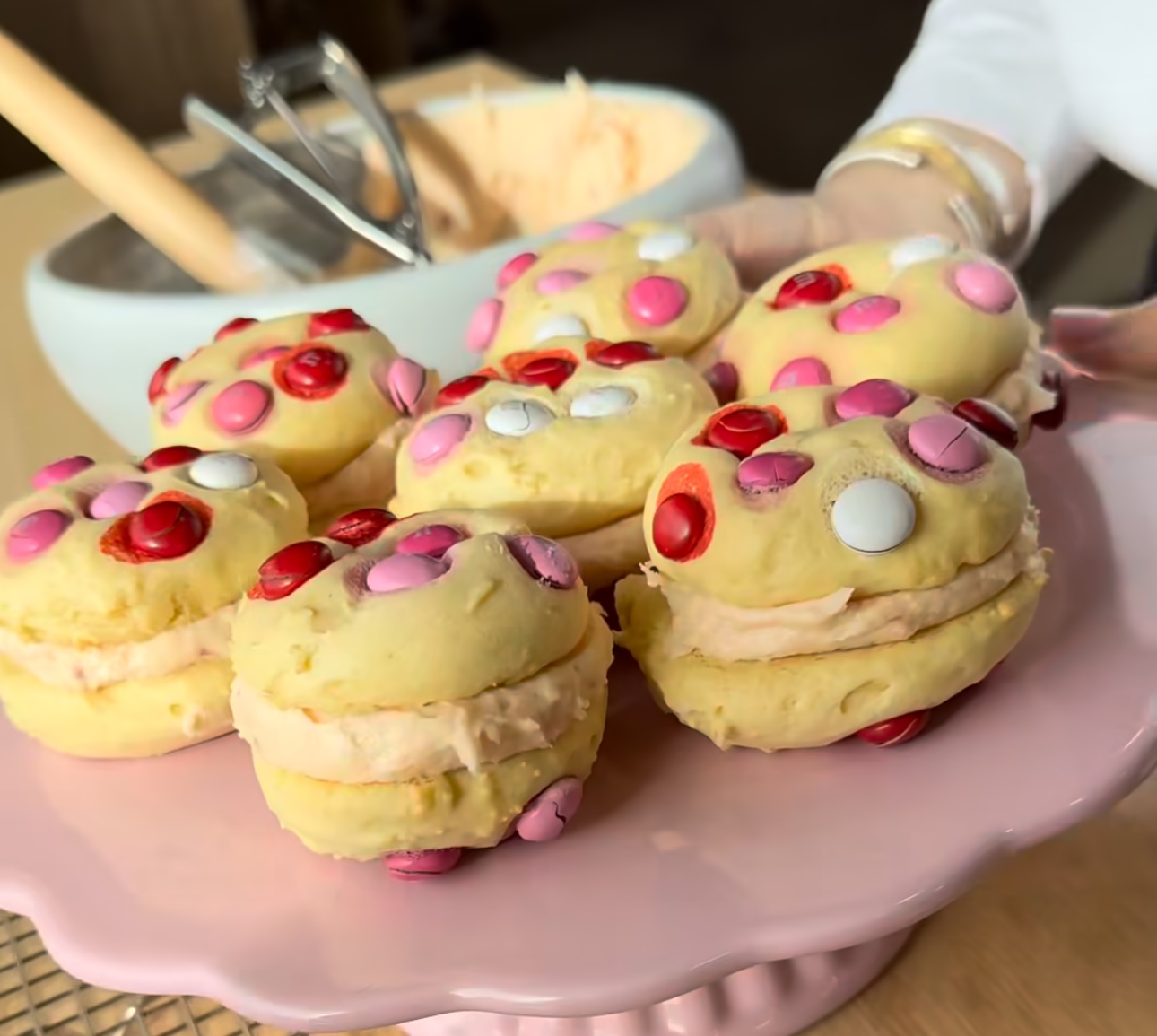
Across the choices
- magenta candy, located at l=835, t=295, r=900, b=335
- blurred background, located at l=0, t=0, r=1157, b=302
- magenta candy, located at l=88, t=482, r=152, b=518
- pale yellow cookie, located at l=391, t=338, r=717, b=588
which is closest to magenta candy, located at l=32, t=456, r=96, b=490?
magenta candy, located at l=88, t=482, r=152, b=518

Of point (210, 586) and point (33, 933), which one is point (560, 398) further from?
point (33, 933)

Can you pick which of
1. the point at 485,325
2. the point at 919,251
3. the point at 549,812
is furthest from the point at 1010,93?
the point at 549,812

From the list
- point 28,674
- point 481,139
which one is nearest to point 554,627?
point 28,674

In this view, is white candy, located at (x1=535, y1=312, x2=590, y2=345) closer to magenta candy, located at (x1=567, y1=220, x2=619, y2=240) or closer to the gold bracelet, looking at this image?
magenta candy, located at (x1=567, y1=220, x2=619, y2=240)

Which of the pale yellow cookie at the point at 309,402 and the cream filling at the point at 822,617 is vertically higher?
the pale yellow cookie at the point at 309,402

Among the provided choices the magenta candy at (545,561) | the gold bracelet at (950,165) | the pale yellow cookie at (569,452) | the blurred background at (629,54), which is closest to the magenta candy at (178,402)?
the pale yellow cookie at (569,452)

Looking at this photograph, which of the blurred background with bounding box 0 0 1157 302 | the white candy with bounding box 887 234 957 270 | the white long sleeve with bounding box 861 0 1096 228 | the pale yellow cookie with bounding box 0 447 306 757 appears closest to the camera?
the pale yellow cookie with bounding box 0 447 306 757

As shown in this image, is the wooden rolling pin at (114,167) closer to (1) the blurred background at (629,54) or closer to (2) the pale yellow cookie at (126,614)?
(2) the pale yellow cookie at (126,614)
